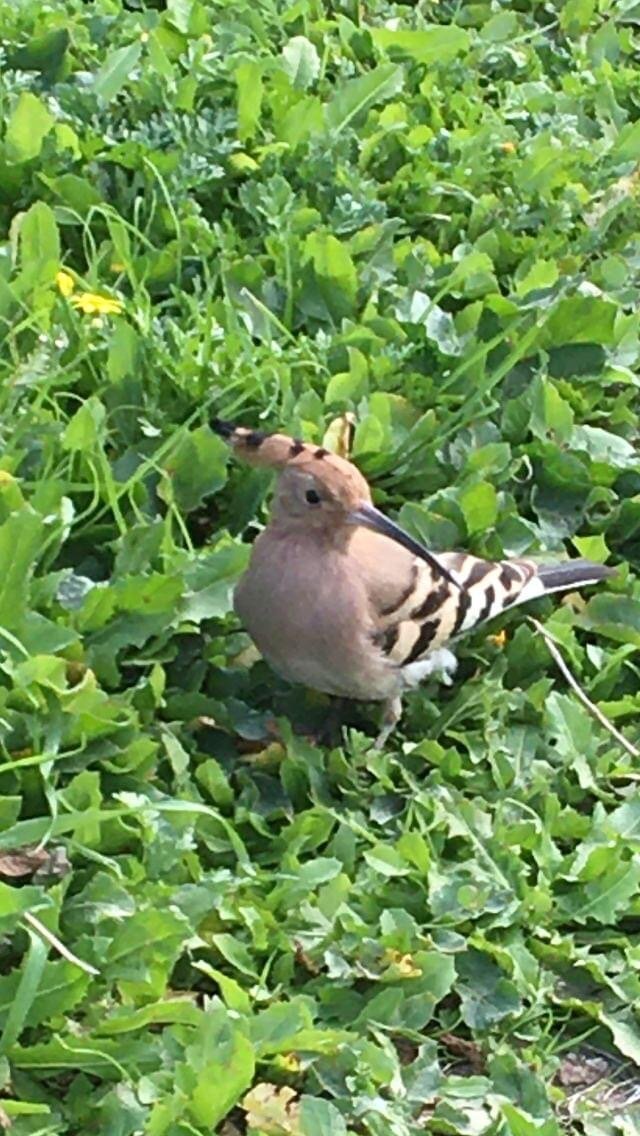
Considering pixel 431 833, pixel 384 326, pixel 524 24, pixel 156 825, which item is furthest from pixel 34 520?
pixel 524 24

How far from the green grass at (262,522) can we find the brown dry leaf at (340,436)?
0.04 meters

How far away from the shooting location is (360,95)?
555 centimetres

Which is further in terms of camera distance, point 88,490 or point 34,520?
point 88,490

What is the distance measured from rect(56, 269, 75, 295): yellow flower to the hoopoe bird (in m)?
0.70

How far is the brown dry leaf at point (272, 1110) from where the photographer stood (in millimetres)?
3215

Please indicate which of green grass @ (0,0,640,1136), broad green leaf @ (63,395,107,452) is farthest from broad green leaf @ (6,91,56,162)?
broad green leaf @ (63,395,107,452)

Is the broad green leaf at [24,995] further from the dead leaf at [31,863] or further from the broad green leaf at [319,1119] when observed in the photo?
the broad green leaf at [319,1119]

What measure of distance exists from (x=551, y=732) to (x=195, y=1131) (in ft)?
4.61

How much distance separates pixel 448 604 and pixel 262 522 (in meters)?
0.51

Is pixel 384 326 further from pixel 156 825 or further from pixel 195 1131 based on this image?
pixel 195 1131

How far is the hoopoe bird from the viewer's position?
12.8ft

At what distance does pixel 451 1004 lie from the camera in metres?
3.61

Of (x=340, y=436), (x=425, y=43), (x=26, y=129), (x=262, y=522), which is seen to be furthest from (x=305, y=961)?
(x=425, y=43)

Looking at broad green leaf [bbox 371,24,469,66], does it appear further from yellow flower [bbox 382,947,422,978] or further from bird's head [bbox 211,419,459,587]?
yellow flower [bbox 382,947,422,978]
